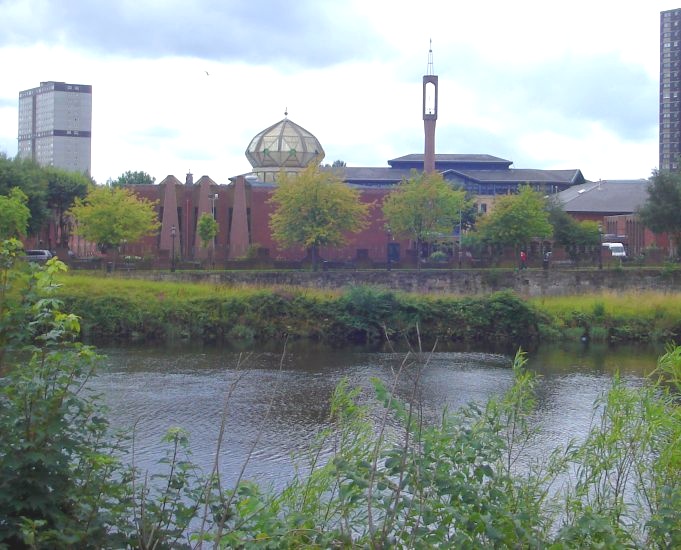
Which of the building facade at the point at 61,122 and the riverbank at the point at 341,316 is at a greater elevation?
the building facade at the point at 61,122

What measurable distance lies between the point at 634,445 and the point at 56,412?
6.14m

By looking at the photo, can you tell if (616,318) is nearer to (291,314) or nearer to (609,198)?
(291,314)

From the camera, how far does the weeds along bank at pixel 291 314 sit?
4175 cm

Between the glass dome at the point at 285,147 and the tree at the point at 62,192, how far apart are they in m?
14.1

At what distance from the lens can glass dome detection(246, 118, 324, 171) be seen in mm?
72750

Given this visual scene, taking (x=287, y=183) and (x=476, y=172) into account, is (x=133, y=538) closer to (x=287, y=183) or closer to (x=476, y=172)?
(x=287, y=183)

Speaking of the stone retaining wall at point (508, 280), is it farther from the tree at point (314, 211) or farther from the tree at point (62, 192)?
the tree at point (62, 192)

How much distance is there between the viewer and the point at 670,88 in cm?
13675

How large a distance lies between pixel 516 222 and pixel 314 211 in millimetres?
12655

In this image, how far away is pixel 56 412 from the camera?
8.30 meters

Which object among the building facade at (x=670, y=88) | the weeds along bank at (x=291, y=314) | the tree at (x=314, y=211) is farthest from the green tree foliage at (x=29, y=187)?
the building facade at (x=670, y=88)

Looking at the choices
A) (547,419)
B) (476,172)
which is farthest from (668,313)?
(476,172)

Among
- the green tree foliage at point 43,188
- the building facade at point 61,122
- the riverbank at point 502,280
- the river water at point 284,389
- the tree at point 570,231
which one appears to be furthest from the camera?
the building facade at point 61,122

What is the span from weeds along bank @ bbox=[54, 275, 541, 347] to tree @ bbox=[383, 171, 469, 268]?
1543 centimetres
